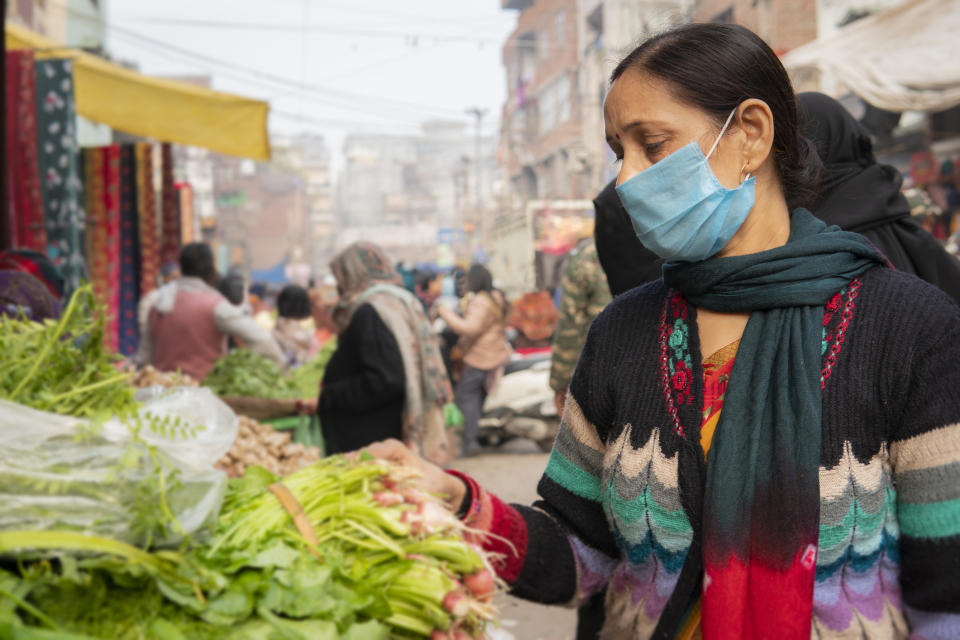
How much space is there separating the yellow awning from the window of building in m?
34.3

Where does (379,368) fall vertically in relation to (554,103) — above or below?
below

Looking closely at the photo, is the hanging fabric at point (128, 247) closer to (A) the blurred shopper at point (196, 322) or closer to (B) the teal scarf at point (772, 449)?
(A) the blurred shopper at point (196, 322)

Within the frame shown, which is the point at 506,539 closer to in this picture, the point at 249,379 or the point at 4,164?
the point at 249,379

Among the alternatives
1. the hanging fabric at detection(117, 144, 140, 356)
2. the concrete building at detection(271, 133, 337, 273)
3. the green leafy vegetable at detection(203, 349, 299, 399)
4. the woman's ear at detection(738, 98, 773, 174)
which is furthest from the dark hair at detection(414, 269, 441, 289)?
the concrete building at detection(271, 133, 337, 273)

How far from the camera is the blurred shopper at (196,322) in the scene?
602cm

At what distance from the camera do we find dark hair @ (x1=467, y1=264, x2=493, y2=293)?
8750 millimetres

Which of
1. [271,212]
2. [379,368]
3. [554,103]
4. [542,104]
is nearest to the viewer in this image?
[379,368]

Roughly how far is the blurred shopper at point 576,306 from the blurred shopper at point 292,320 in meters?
5.38

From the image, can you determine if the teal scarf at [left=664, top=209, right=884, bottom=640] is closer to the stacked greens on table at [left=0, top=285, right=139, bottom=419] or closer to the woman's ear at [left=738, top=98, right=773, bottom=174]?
the woman's ear at [left=738, top=98, right=773, bottom=174]

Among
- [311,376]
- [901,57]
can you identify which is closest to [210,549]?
[311,376]

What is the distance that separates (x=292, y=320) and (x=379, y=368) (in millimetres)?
6050

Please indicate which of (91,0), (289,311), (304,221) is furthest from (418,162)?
(289,311)

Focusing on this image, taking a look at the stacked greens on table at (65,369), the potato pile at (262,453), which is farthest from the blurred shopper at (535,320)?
the stacked greens on table at (65,369)

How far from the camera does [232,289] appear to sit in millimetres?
9336
